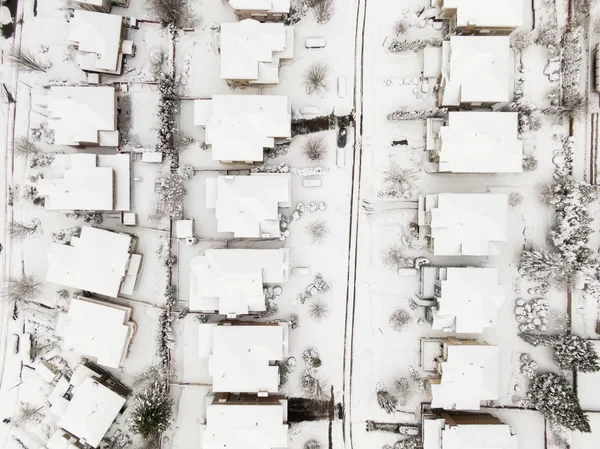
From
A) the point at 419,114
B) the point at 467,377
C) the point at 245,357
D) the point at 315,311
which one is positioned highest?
the point at 419,114

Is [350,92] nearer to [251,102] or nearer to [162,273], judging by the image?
[251,102]

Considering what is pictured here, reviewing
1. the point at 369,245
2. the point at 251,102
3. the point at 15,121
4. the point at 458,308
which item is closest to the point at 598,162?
the point at 458,308

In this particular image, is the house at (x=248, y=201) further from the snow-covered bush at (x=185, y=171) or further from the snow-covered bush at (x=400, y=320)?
the snow-covered bush at (x=400, y=320)

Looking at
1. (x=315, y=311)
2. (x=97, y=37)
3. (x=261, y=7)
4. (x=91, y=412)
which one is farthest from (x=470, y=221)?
(x=91, y=412)

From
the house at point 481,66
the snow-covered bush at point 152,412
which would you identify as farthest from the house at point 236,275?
the house at point 481,66

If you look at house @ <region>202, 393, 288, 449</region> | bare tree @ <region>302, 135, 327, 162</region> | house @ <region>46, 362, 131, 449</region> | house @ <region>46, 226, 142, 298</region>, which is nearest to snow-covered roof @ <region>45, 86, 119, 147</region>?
house @ <region>46, 226, 142, 298</region>

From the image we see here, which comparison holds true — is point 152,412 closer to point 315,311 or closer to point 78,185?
point 315,311
